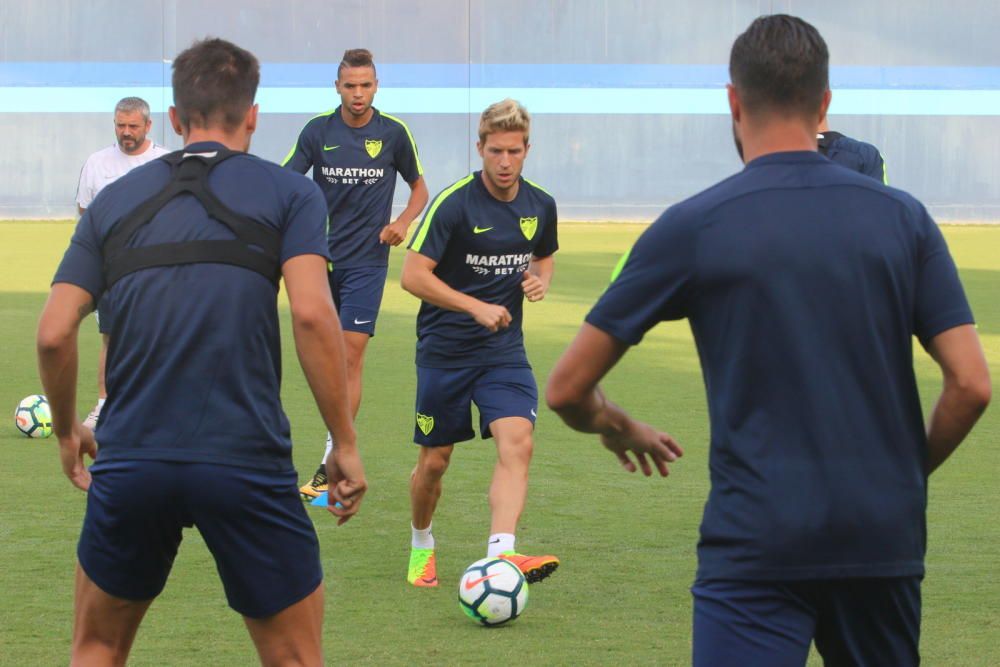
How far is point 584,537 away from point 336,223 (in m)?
3.16

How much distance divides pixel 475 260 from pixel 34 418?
13.2ft

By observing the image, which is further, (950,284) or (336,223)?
(336,223)

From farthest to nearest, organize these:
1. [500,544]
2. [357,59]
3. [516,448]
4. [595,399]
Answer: [357,59]
[516,448]
[500,544]
[595,399]

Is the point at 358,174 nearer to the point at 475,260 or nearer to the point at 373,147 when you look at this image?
the point at 373,147

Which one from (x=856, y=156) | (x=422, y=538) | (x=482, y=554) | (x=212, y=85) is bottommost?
(x=482, y=554)

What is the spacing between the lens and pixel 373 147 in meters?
9.41

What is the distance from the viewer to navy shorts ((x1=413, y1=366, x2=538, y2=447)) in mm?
6352

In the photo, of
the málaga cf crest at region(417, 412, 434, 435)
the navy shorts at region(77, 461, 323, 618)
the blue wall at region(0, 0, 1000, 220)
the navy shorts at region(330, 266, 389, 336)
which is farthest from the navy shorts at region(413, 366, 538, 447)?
the blue wall at region(0, 0, 1000, 220)

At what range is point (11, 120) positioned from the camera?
94.8 ft

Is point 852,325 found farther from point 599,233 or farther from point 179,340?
point 599,233

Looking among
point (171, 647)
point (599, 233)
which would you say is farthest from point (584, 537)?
point (599, 233)

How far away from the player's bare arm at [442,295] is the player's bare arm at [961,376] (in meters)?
3.34

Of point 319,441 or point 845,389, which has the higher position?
point 845,389

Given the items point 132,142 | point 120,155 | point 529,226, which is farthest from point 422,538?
point 120,155
